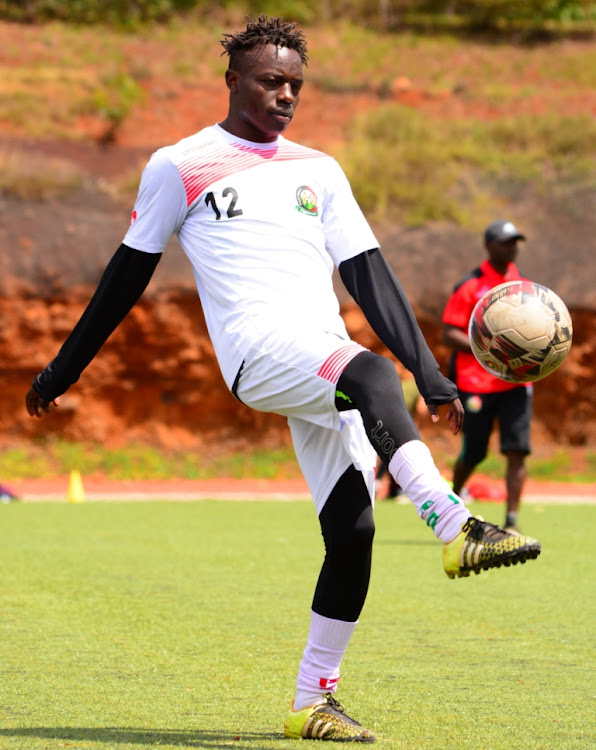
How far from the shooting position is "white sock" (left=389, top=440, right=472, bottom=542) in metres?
3.38

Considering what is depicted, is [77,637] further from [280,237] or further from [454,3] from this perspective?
[454,3]

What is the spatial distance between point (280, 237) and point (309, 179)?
0.28m

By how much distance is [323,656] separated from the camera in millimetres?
4102

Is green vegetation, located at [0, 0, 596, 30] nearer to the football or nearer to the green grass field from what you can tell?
the green grass field

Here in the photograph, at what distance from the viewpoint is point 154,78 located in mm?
33281

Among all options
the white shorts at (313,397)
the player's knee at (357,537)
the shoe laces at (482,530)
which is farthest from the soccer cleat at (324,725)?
the shoe laces at (482,530)

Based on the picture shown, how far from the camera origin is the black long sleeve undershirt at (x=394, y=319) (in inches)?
147

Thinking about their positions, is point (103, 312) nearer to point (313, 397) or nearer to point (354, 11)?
point (313, 397)

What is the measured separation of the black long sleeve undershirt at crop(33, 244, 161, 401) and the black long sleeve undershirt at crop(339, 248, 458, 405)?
2.39 ft

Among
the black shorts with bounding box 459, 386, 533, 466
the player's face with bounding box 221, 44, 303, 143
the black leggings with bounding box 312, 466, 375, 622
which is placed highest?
the player's face with bounding box 221, 44, 303, 143

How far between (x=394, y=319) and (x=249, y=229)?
→ 0.59m

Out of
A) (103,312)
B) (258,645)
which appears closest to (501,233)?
(258,645)

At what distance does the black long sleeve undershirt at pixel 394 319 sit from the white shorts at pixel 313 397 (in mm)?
163

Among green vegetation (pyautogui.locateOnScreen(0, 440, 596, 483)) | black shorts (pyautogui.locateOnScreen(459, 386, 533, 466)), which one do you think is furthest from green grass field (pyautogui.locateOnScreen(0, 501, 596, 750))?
green vegetation (pyautogui.locateOnScreen(0, 440, 596, 483))
